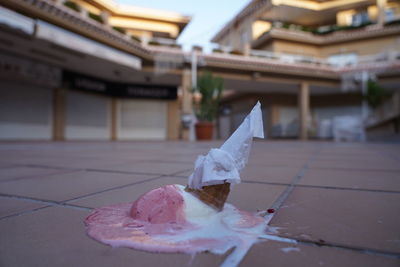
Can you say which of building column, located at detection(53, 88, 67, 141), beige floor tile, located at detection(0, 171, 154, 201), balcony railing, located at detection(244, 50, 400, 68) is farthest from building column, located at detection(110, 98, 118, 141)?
beige floor tile, located at detection(0, 171, 154, 201)

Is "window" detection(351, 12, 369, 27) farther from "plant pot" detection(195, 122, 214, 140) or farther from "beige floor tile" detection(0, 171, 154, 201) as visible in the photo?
"beige floor tile" detection(0, 171, 154, 201)

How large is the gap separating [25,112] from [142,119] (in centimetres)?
489

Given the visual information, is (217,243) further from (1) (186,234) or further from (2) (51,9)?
(2) (51,9)

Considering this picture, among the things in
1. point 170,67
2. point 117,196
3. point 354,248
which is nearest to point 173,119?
point 170,67

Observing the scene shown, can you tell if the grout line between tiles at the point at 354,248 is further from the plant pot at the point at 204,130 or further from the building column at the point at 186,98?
the building column at the point at 186,98

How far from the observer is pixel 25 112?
9.52m

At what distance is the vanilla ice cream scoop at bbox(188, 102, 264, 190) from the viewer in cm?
71

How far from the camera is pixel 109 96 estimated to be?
12500mm

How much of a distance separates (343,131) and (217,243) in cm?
1256

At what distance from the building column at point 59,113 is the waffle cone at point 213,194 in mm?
11004

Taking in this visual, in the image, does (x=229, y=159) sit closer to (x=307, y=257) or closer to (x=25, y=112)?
(x=307, y=257)

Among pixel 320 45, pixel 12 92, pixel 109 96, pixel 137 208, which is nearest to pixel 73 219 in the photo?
pixel 137 208

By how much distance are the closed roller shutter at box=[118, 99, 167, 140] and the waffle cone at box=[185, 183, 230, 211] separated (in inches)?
499

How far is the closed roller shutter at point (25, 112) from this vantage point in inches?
350
